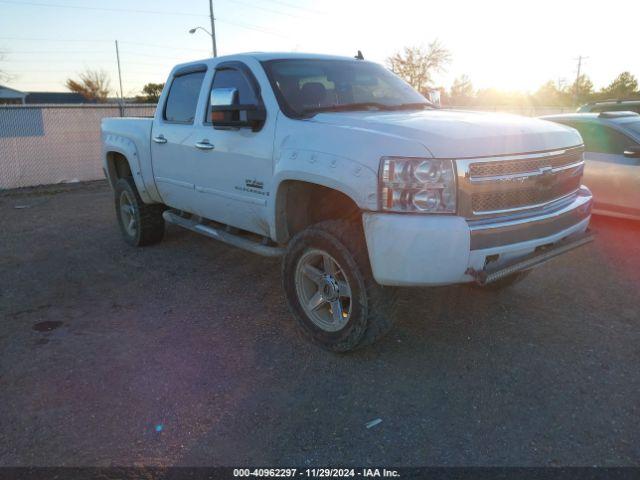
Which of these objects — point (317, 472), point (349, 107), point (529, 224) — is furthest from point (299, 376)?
point (349, 107)

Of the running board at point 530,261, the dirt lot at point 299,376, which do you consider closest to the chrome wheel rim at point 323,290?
the dirt lot at point 299,376

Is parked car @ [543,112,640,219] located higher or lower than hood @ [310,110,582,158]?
lower

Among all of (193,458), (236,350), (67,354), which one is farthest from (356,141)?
(67,354)

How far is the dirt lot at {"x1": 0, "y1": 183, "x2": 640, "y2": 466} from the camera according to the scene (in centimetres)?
275

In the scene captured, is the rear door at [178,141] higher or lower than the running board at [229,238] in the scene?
higher

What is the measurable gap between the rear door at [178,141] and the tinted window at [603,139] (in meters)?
5.05

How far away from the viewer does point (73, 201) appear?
10.3 metres

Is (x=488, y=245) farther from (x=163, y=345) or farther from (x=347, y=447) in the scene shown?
(x=163, y=345)

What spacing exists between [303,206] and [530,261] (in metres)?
1.63

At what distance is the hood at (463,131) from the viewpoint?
122 inches

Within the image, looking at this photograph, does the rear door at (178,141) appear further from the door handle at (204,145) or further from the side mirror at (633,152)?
the side mirror at (633,152)

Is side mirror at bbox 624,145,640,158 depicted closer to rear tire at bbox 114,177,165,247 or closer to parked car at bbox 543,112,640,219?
parked car at bbox 543,112,640,219

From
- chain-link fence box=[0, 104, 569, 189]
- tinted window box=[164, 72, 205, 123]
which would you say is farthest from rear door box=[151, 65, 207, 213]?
chain-link fence box=[0, 104, 569, 189]

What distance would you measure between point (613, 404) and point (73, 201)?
9.80 meters
